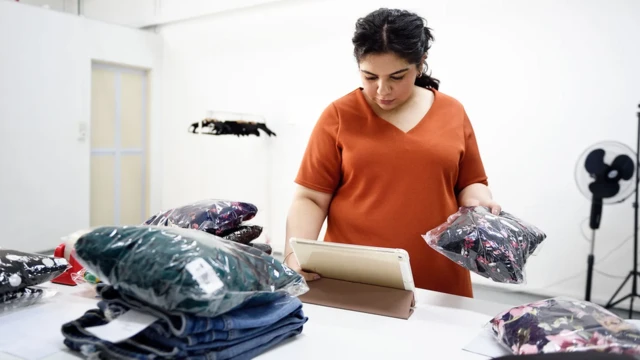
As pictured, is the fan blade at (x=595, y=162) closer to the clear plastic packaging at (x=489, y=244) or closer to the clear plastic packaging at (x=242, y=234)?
the clear plastic packaging at (x=489, y=244)

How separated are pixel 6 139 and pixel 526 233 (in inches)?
183

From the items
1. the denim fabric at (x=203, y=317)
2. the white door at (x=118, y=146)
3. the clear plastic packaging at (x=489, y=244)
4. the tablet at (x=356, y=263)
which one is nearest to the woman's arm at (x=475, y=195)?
the clear plastic packaging at (x=489, y=244)

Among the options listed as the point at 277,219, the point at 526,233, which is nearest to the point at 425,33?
the point at 526,233

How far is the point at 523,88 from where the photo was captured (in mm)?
3949

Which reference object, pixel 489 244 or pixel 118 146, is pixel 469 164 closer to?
pixel 489 244

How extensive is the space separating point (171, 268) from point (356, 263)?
23.1 inches

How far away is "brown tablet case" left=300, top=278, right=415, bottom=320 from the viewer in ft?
4.33

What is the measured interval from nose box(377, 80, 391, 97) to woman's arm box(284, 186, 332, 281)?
0.39 metres

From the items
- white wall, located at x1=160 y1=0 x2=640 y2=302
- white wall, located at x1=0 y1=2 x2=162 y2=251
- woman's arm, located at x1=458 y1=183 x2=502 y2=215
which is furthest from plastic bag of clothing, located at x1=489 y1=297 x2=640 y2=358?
white wall, located at x1=0 y1=2 x2=162 y2=251

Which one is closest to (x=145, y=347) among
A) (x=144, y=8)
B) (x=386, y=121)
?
(x=386, y=121)

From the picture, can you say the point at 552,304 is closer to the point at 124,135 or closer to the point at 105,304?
the point at 105,304

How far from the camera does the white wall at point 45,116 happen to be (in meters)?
4.78

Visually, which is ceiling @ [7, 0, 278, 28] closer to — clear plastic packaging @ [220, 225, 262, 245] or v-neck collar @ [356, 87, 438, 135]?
v-neck collar @ [356, 87, 438, 135]

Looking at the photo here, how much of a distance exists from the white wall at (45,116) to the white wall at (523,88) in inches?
68.8
